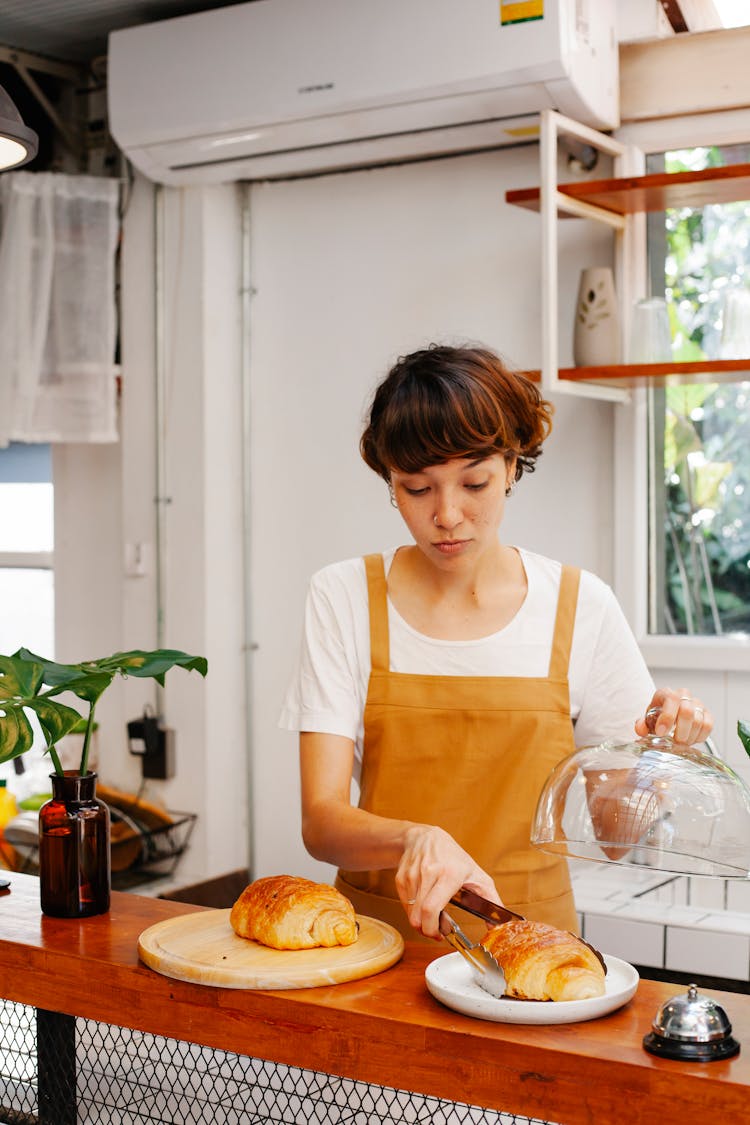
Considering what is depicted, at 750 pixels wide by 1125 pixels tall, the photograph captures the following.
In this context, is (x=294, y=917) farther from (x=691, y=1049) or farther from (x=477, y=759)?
(x=477, y=759)

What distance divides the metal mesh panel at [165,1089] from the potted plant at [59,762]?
158mm

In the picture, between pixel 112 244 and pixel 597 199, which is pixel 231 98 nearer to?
pixel 112 244

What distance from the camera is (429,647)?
1956 millimetres

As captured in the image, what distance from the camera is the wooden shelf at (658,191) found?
285cm

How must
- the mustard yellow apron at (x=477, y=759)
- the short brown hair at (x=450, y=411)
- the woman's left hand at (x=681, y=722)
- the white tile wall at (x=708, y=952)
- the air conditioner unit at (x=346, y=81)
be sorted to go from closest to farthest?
1. the woman's left hand at (x=681, y=722)
2. the short brown hair at (x=450, y=411)
3. the mustard yellow apron at (x=477, y=759)
4. the white tile wall at (x=708, y=952)
5. the air conditioner unit at (x=346, y=81)

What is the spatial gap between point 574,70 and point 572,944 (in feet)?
7.12

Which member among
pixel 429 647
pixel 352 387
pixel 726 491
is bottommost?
pixel 429 647

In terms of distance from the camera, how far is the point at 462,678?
1934 mm

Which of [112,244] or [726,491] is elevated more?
[112,244]

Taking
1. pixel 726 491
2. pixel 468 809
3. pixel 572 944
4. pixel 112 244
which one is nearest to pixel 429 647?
pixel 468 809

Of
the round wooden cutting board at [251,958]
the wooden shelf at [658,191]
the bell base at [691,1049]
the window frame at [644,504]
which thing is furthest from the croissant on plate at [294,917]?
the wooden shelf at [658,191]

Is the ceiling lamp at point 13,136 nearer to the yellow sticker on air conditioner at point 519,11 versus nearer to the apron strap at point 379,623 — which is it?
the apron strap at point 379,623

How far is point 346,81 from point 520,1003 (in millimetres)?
2454

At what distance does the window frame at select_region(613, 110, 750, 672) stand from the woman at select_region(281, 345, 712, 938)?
121 cm
